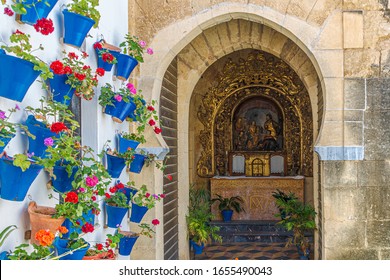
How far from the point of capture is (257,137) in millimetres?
11195

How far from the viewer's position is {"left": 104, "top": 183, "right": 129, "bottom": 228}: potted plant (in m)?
4.54

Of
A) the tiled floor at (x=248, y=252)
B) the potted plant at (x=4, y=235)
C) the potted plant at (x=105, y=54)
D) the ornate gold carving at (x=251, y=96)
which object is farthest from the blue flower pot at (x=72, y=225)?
the ornate gold carving at (x=251, y=96)

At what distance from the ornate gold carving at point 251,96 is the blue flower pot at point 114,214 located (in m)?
5.87

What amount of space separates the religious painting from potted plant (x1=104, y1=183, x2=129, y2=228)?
6.59m

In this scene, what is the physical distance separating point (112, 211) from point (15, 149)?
1835mm

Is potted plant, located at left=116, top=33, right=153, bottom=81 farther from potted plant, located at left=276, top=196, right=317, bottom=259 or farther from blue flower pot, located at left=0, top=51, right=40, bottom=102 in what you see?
potted plant, located at left=276, top=196, right=317, bottom=259

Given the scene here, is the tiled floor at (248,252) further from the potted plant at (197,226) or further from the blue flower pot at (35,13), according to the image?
the blue flower pot at (35,13)

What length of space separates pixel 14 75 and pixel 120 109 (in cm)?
211

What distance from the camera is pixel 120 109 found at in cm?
471

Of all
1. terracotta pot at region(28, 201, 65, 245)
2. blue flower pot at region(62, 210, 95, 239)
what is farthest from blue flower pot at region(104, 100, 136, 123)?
terracotta pot at region(28, 201, 65, 245)

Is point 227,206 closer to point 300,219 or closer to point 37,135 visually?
point 300,219

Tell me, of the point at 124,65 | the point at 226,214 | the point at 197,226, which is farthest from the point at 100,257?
the point at 226,214

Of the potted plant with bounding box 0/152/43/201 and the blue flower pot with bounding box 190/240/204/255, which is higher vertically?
A: the potted plant with bounding box 0/152/43/201

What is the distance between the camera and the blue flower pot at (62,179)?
3197mm
